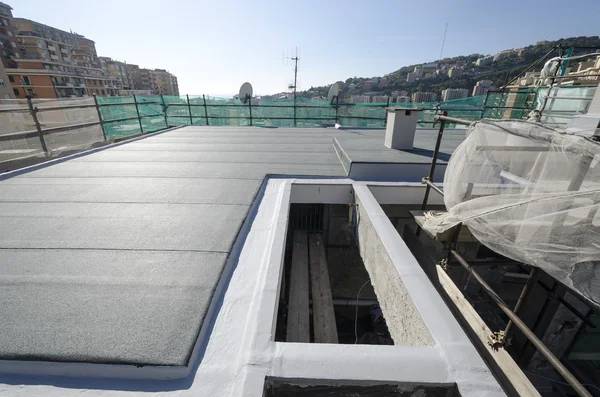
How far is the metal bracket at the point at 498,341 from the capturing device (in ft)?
6.27

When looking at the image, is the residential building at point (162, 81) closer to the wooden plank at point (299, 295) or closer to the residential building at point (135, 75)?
the residential building at point (135, 75)

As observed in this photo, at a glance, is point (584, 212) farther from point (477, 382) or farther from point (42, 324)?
point (42, 324)

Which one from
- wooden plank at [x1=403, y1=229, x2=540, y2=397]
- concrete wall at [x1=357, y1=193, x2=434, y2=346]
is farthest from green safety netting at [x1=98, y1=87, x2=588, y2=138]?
wooden plank at [x1=403, y1=229, x2=540, y2=397]

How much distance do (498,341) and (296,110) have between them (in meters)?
12.4

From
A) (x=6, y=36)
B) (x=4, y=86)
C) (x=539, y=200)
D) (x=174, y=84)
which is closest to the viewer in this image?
(x=539, y=200)

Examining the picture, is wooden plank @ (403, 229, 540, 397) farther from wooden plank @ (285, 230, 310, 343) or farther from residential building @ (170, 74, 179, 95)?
residential building @ (170, 74, 179, 95)

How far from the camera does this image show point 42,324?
63.6 inches

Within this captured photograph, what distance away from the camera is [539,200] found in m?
1.54

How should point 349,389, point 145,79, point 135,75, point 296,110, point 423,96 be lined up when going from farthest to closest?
point 145,79 → point 135,75 → point 423,96 → point 296,110 → point 349,389

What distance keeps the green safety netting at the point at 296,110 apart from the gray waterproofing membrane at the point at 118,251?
26.4 feet

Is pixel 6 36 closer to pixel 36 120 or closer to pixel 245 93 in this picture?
pixel 245 93

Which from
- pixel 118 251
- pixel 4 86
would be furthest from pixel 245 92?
pixel 4 86

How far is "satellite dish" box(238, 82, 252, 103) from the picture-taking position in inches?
485

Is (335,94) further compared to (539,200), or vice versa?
(335,94)
